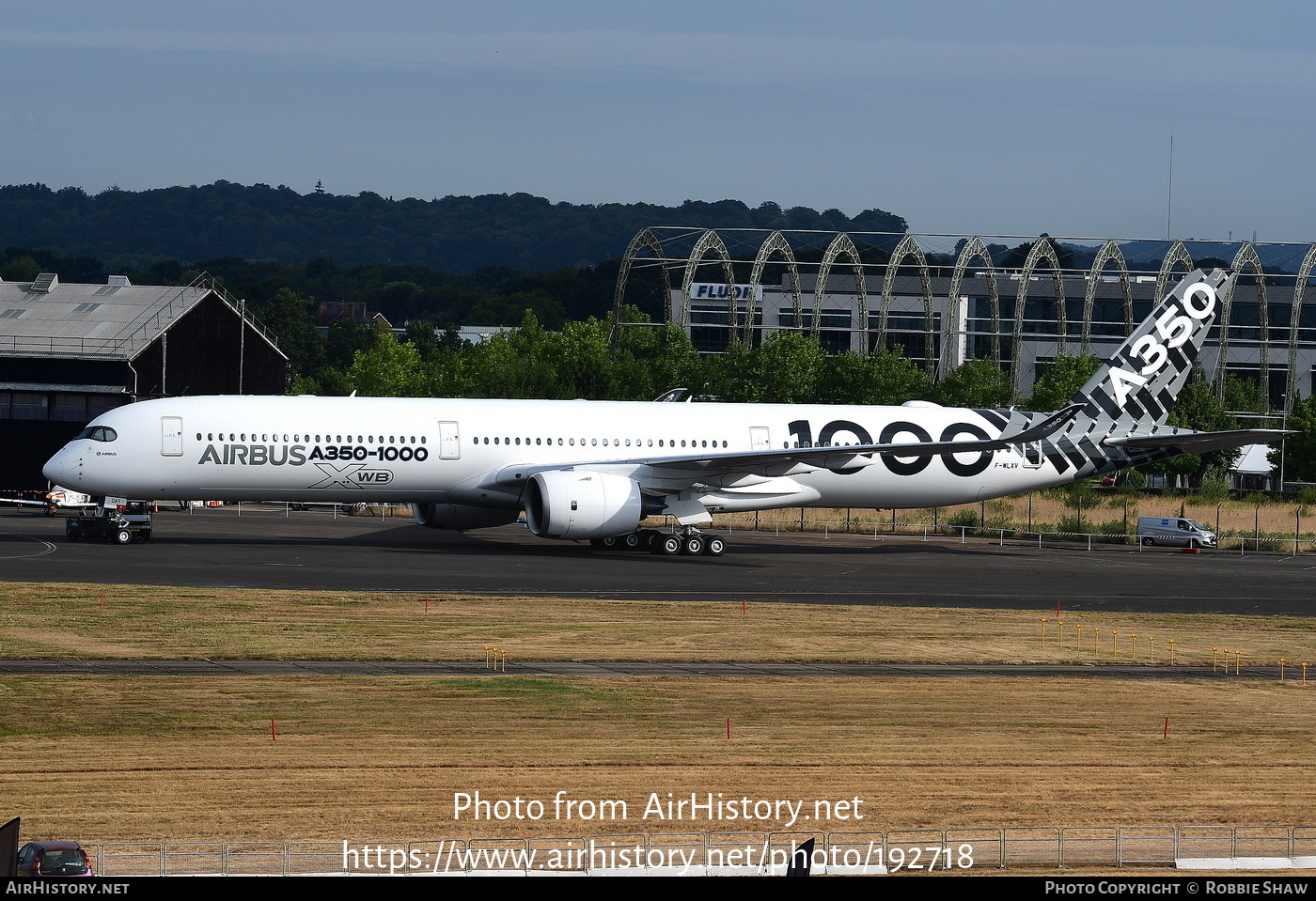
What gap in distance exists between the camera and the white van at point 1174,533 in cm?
6122

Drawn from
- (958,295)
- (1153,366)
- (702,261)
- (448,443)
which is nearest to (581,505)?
(448,443)

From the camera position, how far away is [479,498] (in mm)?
49094

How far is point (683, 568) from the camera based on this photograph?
45688 mm

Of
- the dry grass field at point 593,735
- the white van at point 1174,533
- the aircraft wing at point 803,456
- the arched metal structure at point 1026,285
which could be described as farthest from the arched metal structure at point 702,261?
the dry grass field at point 593,735

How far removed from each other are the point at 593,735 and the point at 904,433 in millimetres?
33426

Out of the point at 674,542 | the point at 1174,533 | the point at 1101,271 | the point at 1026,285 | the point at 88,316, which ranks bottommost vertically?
the point at 1174,533

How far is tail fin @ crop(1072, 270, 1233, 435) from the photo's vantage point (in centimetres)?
5484

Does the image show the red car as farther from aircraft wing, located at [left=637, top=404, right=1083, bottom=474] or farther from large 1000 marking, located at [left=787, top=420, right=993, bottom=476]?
large 1000 marking, located at [left=787, top=420, right=993, bottom=476]

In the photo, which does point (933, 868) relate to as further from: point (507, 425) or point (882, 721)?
point (507, 425)

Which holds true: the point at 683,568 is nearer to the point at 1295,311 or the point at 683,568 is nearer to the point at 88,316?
the point at 88,316

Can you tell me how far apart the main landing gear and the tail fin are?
51.1 feet

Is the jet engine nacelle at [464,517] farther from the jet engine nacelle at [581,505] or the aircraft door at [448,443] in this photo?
the jet engine nacelle at [581,505]

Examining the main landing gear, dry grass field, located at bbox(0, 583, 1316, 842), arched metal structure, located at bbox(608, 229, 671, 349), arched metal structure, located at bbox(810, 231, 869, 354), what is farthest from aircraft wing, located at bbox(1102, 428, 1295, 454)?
arched metal structure, located at bbox(608, 229, 671, 349)

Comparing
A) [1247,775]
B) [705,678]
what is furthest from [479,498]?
[1247,775]
